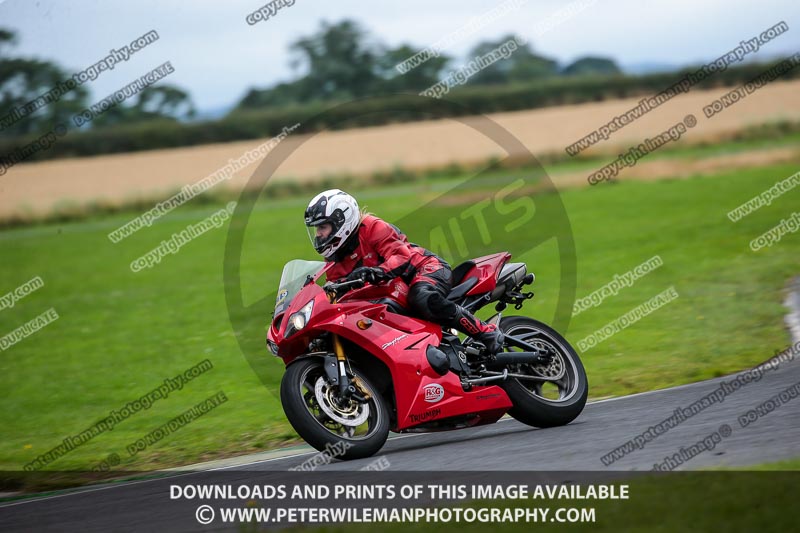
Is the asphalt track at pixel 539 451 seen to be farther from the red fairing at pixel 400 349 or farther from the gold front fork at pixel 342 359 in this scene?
the gold front fork at pixel 342 359

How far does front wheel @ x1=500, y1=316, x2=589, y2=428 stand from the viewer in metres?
7.56

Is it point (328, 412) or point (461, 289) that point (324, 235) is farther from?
point (328, 412)

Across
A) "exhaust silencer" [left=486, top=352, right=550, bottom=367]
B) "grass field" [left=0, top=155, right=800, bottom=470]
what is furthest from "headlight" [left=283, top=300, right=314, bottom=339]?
"grass field" [left=0, top=155, right=800, bottom=470]

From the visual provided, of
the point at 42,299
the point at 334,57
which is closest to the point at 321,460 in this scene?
the point at 42,299

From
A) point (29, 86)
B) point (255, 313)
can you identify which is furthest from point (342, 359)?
point (29, 86)

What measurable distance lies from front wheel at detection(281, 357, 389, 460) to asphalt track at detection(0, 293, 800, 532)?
15cm

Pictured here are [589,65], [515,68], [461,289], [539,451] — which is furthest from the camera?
[589,65]

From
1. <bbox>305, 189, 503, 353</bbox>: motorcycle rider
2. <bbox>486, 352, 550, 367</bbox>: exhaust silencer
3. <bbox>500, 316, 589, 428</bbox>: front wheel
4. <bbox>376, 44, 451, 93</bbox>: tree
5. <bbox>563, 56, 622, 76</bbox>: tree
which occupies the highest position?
<bbox>305, 189, 503, 353</bbox>: motorcycle rider

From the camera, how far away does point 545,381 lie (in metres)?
7.80

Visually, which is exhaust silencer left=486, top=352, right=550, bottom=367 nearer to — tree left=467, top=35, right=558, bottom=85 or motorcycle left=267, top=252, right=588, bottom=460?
motorcycle left=267, top=252, right=588, bottom=460

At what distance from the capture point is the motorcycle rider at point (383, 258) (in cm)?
734

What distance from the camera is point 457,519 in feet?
16.8

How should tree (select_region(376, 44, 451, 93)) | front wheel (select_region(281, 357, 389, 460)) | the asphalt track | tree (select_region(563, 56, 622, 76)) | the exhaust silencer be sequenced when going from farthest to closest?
1. tree (select_region(563, 56, 622, 76))
2. tree (select_region(376, 44, 451, 93))
3. the exhaust silencer
4. front wheel (select_region(281, 357, 389, 460))
5. the asphalt track

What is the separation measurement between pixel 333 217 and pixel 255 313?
9.55m
